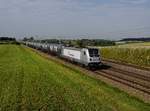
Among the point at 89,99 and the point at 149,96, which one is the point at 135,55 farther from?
the point at 89,99

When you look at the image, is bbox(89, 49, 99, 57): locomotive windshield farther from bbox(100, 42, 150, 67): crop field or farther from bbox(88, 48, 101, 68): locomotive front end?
bbox(100, 42, 150, 67): crop field

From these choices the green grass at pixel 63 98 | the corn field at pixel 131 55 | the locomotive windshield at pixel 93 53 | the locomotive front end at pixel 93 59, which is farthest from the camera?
the corn field at pixel 131 55

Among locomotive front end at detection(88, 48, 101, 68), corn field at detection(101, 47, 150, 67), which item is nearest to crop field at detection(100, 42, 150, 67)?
corn field at detection(101, 47, 150, 67)

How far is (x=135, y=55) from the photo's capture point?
52969 millimetres

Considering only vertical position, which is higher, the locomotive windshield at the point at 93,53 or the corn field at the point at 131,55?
the locomotive windshield at the point at 93,53

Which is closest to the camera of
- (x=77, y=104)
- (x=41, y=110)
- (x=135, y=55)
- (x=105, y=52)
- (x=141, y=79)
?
(x=41, y=110)

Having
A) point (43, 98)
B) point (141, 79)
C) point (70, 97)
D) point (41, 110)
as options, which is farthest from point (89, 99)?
point (141, 79)

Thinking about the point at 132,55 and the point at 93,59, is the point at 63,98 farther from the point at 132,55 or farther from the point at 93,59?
the point at 132,55

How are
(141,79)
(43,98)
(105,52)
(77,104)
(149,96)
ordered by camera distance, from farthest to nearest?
(105,52) < (141,79) < (149,96) < (43,98) < (77,104)

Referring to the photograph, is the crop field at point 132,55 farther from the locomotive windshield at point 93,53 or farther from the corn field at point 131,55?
the locomotive windshield at point 93,53

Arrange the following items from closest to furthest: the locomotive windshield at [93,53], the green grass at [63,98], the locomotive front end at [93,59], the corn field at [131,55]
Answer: the green grass at [63,98] < the locomotive front end at [93,59] < the locomotive windshield at [93,53] < the corn field at [131,55]

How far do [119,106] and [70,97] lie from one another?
3421 mm

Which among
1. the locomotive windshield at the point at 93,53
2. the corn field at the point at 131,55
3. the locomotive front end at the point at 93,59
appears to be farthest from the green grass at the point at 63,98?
the corn field at the point at 131,55

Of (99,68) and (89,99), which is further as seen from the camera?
(99,68)
